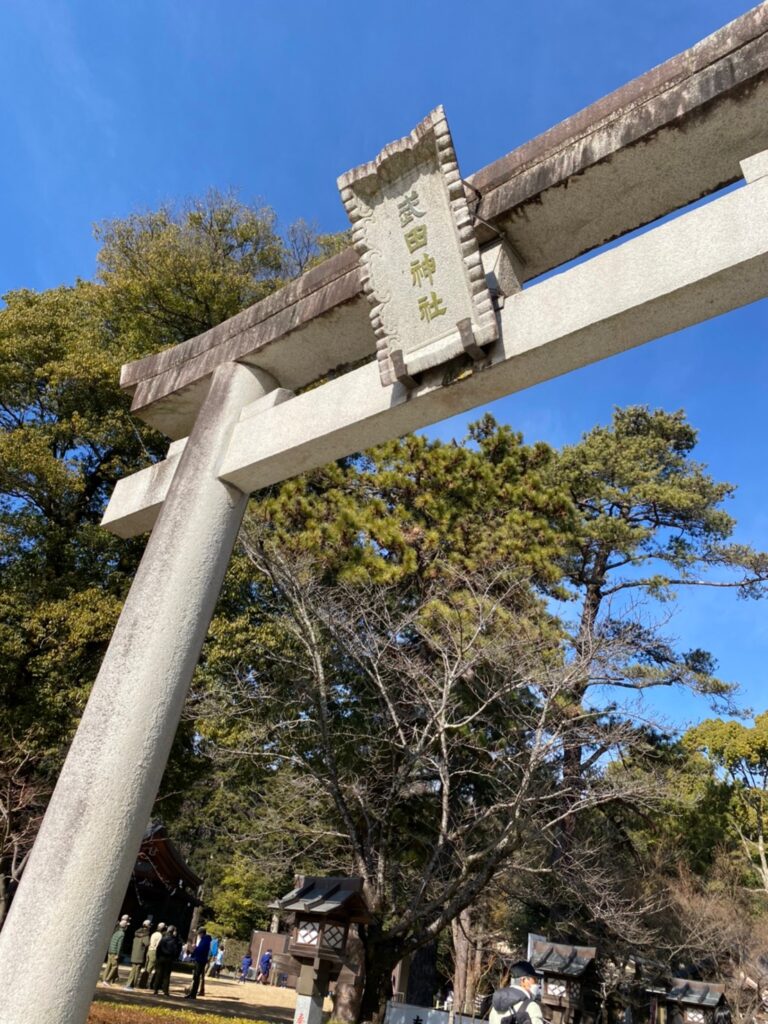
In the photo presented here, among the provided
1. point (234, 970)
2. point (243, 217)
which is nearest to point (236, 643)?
point (243, 217)

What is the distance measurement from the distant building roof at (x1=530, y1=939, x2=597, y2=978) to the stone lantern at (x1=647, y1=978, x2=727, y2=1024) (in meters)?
2.16

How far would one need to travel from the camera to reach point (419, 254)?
3.88 metres

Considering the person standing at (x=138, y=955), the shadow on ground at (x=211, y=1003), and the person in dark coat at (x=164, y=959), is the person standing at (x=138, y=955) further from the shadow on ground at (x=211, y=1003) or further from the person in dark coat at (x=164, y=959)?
the person in dark coat at (x=164, y=959)

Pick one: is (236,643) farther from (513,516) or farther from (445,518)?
(513,516)

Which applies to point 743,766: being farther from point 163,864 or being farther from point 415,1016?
point 163,864

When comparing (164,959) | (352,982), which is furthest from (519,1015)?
(164,959)

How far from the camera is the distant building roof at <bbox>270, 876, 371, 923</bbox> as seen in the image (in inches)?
305

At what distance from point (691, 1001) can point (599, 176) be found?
15.7m

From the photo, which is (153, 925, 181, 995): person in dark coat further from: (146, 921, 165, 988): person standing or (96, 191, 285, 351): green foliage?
(96, 191, 285, 351): green foliage

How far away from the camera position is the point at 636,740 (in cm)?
1023

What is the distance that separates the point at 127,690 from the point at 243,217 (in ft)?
50.0

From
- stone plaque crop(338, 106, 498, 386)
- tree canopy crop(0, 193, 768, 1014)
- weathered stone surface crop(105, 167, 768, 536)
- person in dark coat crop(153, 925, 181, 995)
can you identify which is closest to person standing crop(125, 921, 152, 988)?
person in dark coat crop(153, 925, 181, 995)

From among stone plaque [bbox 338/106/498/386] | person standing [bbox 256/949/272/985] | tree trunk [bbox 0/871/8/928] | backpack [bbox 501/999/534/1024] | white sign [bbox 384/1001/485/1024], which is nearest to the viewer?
stone plaque [bbox 338/106/498/386]

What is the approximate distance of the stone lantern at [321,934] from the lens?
7816mm
